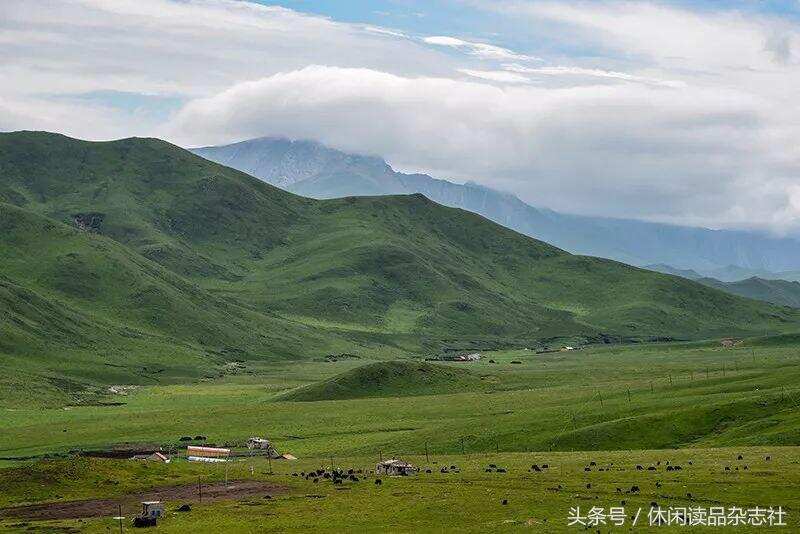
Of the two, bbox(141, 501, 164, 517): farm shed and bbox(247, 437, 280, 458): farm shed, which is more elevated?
bbox(141, 501, 164, 517): farm shed

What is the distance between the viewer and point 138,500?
82312mm

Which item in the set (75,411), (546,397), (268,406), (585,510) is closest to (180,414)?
(268,406)

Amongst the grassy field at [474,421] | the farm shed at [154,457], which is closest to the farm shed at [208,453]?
the farm shed at [154,457]

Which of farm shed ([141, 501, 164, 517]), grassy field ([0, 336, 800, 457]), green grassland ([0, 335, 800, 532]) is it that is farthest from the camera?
grassy field ([0, 336, 800, 457])

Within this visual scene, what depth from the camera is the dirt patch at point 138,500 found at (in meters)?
75.8

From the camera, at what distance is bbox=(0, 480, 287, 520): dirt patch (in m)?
75.8

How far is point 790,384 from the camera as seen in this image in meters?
131

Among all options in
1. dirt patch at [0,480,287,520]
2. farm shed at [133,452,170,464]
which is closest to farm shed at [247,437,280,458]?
farm shed at [133,452,170,464]

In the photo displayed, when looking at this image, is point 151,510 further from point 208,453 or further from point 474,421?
point 474,421

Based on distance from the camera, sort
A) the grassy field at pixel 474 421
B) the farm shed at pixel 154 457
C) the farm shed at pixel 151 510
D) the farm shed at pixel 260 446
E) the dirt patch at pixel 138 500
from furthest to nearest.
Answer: the farm shed at pixel 260 446 < the farm shed at pixel 154 457 < the grassy field at pixel 474 421 < the dirt patch at pixel 138 500 < the farm shed at pixel 151 510

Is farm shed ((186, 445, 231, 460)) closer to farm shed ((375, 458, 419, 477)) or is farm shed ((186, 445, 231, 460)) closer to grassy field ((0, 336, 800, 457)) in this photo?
grassy field ((0, 336, 800, 457))

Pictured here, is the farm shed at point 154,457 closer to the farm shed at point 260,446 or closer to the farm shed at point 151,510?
the farm shed at point 260,446

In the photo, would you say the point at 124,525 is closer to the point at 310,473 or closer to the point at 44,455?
the point at 310,473

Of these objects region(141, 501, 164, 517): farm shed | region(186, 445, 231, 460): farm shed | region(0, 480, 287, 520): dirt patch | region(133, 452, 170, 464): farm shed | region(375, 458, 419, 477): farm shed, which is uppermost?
region(141, 501, 164, 517): farm shed
